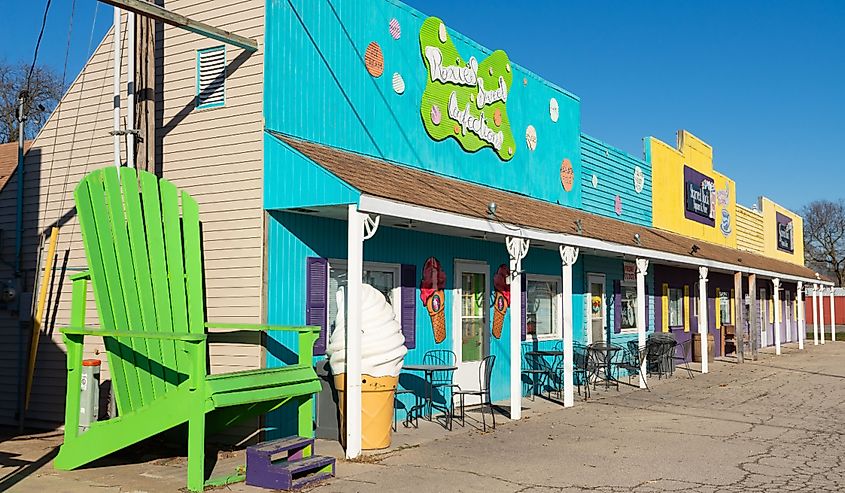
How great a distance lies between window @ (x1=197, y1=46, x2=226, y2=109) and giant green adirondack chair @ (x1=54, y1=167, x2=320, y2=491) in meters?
1.27

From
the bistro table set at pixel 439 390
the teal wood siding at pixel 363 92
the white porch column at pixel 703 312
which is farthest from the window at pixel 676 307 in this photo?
the bistro table set at pixel 439 390

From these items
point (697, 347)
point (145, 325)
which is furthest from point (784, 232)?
point (145, 325)

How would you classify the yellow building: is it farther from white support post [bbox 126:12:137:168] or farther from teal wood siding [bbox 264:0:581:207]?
white support post [bbox 126:12:137:168]

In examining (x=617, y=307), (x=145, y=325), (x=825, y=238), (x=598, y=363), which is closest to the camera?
(x=145, y=325)

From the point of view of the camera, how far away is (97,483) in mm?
7129

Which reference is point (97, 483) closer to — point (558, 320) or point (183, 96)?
point (183, 96)

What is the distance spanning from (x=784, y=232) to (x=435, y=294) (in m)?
26.7

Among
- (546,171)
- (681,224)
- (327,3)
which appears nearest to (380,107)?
(327,3)

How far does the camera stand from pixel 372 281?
10453 millimetres

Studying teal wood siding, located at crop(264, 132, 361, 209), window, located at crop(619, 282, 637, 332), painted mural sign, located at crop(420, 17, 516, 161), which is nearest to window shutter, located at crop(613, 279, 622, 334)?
window, located at crop(619, 282, 637, 332)

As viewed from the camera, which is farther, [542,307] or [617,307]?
[617,307]

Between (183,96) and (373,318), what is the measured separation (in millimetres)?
3425

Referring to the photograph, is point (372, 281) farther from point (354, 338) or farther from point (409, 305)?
point (354, 338)

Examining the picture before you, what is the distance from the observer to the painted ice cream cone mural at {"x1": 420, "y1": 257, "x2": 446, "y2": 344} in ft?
37.2
